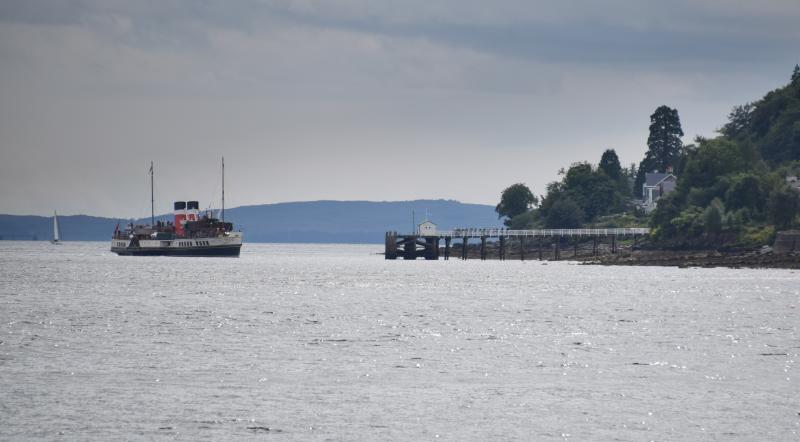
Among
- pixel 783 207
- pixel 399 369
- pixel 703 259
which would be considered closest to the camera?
pixel 399 369

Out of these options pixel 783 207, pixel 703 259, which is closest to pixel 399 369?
pixel 703 259

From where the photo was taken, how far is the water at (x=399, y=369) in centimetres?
3000

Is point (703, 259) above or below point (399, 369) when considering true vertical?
above

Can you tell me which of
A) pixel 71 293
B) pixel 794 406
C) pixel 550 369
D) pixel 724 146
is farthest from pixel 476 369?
pixel 724 146

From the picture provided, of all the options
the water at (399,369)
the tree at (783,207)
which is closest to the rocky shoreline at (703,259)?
the tree at (783,207)

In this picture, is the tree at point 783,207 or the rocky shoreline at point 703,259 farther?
the tree at point 783,207

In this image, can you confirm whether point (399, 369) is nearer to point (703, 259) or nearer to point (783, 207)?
point (703, 259)

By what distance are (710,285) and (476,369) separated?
65781 mm

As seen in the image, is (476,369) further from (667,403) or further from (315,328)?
(315,328)

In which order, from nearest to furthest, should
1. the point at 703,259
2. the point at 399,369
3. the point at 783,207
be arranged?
the point at 399,369 → the point at 783,207 → the point at 703,259

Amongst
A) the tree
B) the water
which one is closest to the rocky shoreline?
the tree

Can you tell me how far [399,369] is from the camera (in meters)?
40.3

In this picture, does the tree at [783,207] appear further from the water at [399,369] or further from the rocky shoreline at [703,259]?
the water at [399,369]

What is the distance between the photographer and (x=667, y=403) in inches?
1314
